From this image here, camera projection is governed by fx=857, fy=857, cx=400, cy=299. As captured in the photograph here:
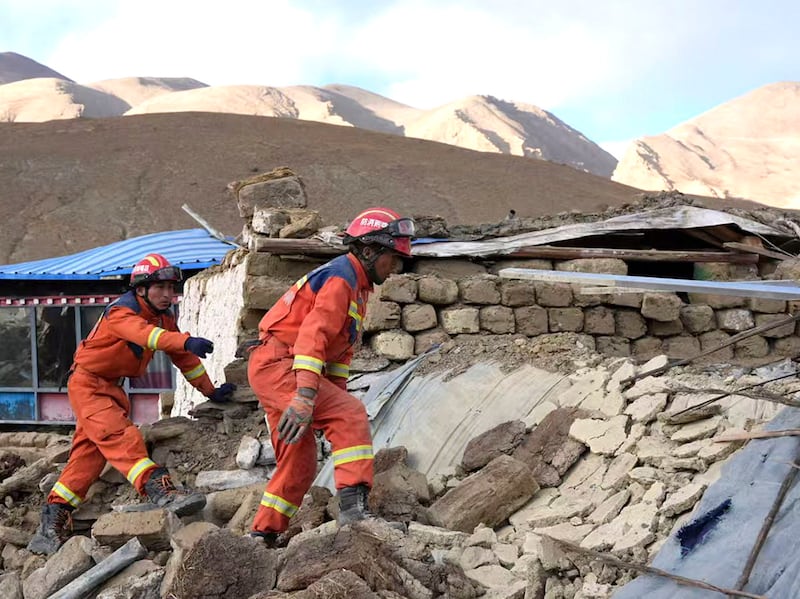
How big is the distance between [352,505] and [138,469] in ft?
5.62

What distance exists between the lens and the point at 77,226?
25609 mm

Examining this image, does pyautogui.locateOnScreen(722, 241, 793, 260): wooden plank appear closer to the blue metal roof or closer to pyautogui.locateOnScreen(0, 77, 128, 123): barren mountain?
the blue metal roof

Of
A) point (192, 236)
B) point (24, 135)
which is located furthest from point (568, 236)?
point (24, 135)

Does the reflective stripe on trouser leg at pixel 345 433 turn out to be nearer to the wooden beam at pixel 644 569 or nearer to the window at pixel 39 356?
the wooden beam at pixel 644 569

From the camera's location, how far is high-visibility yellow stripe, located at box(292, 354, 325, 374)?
12.9ft

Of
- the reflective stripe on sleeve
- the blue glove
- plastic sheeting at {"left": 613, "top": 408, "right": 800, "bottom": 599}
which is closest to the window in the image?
the blue glove

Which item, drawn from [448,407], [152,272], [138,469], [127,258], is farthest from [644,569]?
[127,258]

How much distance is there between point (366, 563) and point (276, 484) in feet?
3.21

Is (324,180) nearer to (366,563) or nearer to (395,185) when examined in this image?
(395,185)

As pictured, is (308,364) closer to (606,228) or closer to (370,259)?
(370,259)

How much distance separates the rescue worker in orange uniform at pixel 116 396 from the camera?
500 cm

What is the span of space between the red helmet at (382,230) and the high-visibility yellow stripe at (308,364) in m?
0.69

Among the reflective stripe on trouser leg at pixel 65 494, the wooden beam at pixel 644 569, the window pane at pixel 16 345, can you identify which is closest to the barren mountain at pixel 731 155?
the window pane at pixel 16 345

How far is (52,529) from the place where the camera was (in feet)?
16.6
